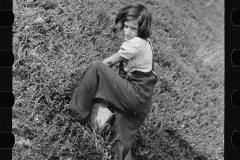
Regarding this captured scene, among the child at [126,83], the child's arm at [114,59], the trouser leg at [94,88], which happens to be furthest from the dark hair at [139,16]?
the trouser leg at [94,88]

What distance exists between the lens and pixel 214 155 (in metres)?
5.82

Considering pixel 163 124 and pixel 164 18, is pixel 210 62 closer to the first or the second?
pixel 164 18

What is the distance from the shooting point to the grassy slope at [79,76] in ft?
12.6

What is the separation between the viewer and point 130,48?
3.83 m

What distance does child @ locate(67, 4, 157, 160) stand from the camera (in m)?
3.81

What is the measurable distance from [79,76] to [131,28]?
40.6 inches

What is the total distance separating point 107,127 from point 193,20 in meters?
7.51
